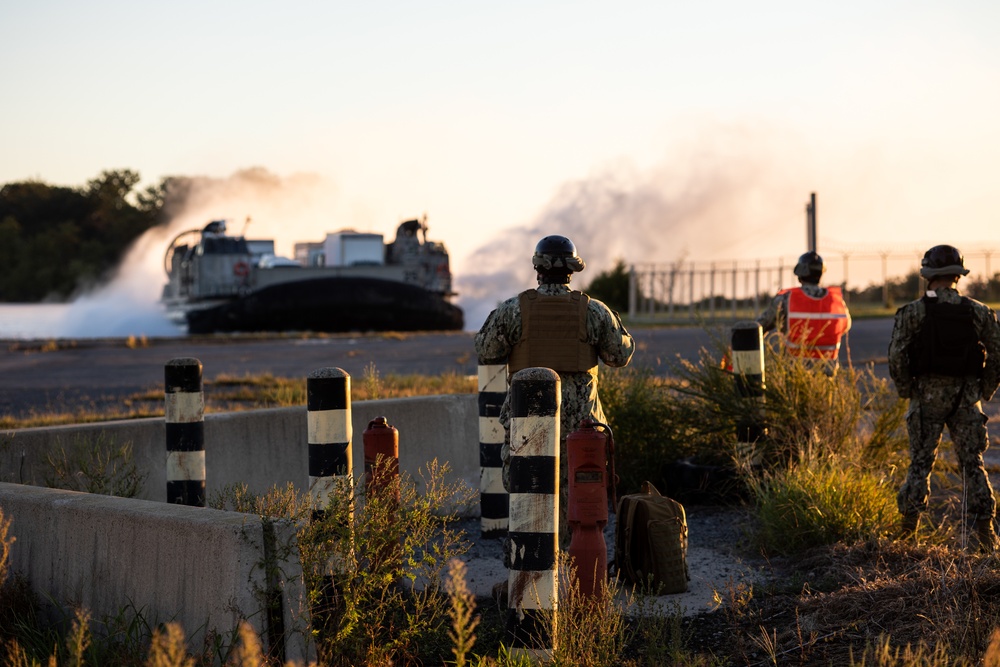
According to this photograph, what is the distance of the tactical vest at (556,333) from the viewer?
6.31 m

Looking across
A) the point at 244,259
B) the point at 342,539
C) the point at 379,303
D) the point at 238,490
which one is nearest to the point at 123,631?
the point at 342,539

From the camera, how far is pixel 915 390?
7.35 m

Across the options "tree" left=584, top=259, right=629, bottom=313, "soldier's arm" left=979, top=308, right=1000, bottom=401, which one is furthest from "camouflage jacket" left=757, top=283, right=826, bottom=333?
"tree" left=584, top=259, right=629, bottom=313

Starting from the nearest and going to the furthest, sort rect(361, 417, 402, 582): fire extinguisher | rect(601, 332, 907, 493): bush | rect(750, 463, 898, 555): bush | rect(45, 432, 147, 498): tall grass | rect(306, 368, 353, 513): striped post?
1. rect(361, 417, 402, 582): fire extinguisher
2. rect(306, 368, 353, 513): striped post
3. rect(45, 432, 147, 498): tall grass
4. rect(750, 463, 898, 555): bush
5. rect(601, 332, 907, 493): bush

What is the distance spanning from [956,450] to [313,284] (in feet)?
121

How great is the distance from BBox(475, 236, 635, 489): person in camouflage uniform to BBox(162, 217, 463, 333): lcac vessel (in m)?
36.2

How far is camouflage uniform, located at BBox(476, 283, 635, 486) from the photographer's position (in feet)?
20.8

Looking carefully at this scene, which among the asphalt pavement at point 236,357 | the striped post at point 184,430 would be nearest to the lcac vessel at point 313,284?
the asphalt pavement at point 236,357

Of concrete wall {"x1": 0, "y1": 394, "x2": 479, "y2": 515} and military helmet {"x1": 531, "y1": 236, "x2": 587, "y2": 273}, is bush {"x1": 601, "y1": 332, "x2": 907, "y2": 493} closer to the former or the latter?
concrete wall {"x1": 0, "y1": 394, "x2": 479, "y2": 515}

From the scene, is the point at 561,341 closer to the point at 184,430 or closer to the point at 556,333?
the point at 556,333

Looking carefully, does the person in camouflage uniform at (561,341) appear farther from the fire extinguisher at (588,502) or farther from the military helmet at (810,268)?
the military helmet at (810,268)

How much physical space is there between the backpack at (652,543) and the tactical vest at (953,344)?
6.28ft

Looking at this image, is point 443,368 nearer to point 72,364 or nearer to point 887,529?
point 72,364

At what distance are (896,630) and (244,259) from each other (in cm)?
4557
